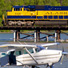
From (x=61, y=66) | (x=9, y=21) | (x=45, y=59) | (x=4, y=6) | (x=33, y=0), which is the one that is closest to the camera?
(x=45, y=59)

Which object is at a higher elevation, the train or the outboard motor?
the outboard motor

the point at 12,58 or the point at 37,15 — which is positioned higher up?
the point at 12,58

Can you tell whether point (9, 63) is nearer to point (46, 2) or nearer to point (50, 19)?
point (50, 19)

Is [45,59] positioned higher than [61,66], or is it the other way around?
[45,59]

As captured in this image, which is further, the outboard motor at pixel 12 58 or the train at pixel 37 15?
the train at pixel 37 15

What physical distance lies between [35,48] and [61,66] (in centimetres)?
590

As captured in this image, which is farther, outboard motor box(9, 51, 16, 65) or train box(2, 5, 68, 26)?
train box(2, 5, 68, 26)

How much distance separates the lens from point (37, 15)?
47.0m

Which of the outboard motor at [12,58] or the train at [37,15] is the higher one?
the outboard motor at [12,58]

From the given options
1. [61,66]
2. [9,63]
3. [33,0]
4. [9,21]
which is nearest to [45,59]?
[9,63]

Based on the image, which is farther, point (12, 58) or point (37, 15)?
point (37, 15)

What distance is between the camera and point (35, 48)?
16.3m

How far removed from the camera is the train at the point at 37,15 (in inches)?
1806

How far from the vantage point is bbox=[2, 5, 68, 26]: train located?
45.9 meters
